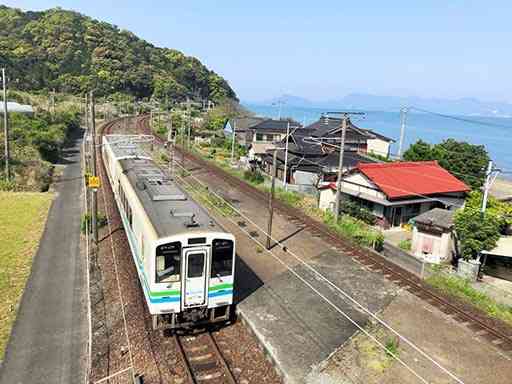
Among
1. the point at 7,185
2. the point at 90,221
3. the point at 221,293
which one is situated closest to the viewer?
the point at 221,293

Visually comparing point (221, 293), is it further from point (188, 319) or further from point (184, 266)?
point (184, 266)

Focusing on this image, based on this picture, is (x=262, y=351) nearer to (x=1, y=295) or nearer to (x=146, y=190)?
(x=146, y=190)

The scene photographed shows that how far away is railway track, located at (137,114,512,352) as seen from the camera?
43.4 ft

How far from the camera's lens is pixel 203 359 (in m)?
10.7

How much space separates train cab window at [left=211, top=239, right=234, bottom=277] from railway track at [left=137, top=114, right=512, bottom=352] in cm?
785

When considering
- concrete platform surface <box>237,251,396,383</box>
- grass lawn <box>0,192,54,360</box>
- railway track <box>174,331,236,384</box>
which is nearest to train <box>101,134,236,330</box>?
railway track <box>174,331,236,384</box>

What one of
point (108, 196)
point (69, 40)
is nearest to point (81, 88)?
point (69, 40)

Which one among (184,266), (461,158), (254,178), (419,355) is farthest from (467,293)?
(461,158)

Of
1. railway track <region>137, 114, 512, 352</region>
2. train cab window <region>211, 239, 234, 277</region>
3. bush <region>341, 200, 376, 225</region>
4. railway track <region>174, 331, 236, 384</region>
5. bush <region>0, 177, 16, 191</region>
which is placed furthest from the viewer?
bush <region>0, 177, 16, 191</region>

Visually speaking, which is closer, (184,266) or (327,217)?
(184,266)

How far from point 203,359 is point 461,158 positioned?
31.6 metres

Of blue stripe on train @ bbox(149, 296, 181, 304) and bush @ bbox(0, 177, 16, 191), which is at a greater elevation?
blue stripe on train @ bbox(149, 296, 181, 304)

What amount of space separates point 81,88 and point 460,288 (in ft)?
297

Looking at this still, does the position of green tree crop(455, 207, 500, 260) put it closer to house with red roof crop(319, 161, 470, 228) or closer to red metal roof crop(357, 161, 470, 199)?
house with red roof crop(319, 161, 470, 228)
